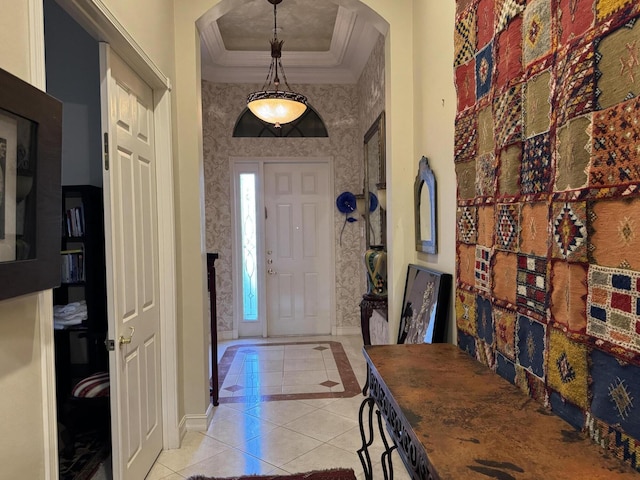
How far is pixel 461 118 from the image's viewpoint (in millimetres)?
1917

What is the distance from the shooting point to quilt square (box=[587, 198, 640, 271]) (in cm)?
97

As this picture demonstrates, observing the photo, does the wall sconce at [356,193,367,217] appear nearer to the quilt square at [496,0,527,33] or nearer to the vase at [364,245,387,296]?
the vase at [364,245,387,296]

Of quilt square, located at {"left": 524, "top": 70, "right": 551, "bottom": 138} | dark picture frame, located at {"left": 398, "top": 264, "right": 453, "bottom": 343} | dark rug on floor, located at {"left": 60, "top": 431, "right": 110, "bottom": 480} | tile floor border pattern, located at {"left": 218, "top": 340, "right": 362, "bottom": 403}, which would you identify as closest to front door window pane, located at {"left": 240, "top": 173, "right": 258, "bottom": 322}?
tile floor border pattern, located at {"left": 218, "top": 340, "right": 362, "bottom": 403}

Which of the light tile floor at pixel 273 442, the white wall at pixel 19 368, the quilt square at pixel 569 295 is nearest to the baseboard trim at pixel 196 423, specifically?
the light tile floor at pixel 273 442

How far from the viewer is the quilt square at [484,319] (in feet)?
5.48

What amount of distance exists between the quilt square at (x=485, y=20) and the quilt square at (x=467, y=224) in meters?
0.70

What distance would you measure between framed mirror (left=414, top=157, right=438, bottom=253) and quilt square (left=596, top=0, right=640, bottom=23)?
49.7 inches

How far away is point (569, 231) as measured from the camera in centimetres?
117

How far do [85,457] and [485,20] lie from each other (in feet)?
10.2

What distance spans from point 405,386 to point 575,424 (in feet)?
1.68

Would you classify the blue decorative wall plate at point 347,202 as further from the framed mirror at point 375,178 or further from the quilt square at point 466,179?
the quilt square at point 466,179

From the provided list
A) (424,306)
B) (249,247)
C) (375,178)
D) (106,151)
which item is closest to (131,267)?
(106,151)

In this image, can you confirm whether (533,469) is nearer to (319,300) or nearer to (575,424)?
(575,424)

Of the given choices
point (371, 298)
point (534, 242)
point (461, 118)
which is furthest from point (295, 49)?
point (534, 242)
